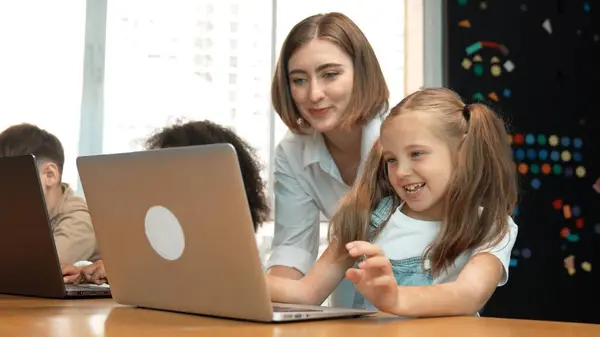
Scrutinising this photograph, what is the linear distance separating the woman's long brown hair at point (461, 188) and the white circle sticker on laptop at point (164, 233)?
479mm

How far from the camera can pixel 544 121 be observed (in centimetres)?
358

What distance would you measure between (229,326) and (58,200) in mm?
1361

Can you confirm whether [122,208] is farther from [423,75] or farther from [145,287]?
[423,75]

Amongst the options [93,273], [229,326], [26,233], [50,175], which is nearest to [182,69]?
[50,175]

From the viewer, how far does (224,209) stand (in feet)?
2.93

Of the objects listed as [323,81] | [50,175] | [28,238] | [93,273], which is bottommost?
[93,273]

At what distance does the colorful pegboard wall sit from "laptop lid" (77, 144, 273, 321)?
2583 mm

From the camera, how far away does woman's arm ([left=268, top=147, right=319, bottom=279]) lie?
1.93 meters

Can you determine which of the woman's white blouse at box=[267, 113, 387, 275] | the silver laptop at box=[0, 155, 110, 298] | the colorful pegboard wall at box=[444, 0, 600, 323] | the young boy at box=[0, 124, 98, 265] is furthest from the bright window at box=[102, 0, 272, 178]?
the silver laptop at box=[0, 155, 110, 298]

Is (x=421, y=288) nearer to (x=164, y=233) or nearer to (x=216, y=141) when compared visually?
(x=164, y=233)

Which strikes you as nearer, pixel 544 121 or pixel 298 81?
pixel 298 81

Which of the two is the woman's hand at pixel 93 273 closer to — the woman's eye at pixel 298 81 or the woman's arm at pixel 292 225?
the woman's arm at pixel 292 225

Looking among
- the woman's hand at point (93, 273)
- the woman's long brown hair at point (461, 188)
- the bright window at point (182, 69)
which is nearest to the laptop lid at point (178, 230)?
the woman's long brown hair at point (461, 188)

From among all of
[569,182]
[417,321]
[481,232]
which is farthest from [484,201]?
[569,182]
